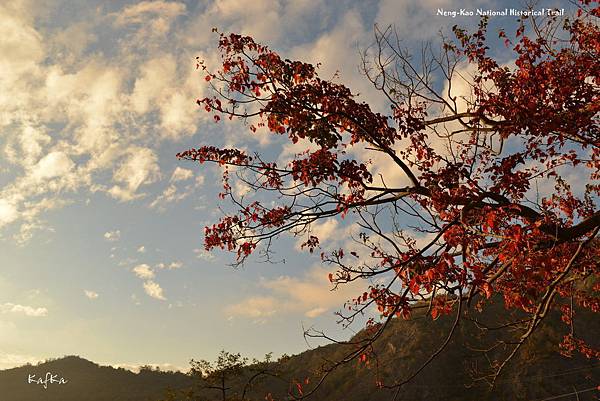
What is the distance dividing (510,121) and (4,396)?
277ft

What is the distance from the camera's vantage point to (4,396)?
222 ft

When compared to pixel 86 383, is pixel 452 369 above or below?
below

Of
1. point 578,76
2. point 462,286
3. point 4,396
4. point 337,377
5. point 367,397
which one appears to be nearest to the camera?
point 462,286

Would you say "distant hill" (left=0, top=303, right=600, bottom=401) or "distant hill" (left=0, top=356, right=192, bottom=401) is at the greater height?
"distant hill" (left=0, top=356, right=192, bottom=401)

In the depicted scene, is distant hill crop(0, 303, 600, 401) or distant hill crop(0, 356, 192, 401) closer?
distant hill crop(0, 303, 600, 401)

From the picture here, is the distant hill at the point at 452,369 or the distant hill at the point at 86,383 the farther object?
the distant hill at the point at 86,383

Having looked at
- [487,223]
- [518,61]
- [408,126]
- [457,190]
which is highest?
[518,61]

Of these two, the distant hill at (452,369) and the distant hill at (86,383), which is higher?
the distant hill at (86,383)

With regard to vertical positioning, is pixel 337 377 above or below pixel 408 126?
below

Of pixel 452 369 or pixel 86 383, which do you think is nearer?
pixel 452 369

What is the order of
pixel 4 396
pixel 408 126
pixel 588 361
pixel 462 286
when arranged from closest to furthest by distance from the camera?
pixel 462 286 < pixel 408 126 < pixel 588 361 < pixel 4 396

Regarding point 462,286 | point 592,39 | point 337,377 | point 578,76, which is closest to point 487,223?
point 462,286

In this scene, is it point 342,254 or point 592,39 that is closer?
point 342,254

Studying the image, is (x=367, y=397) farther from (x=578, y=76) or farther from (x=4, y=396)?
(x=4, y=396)
